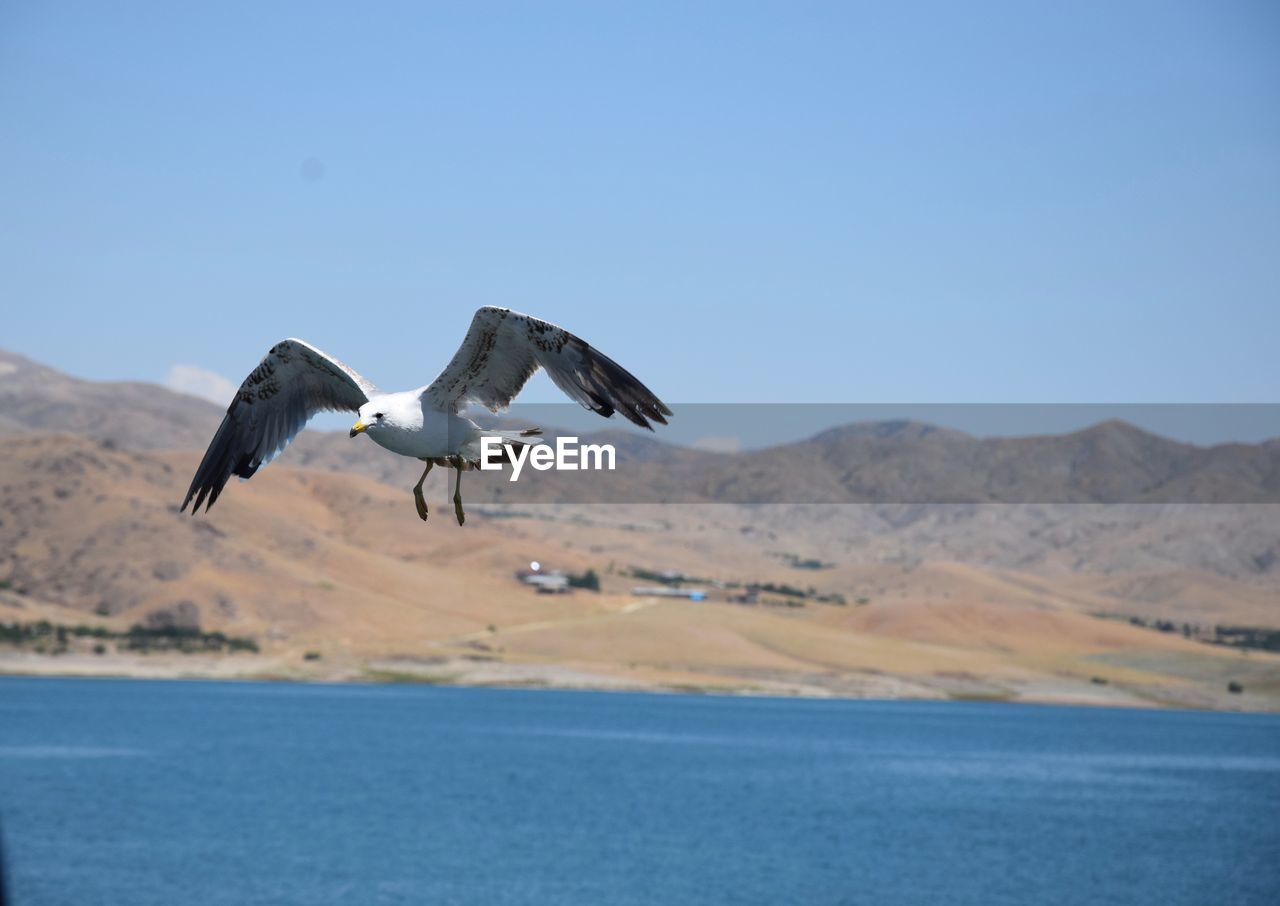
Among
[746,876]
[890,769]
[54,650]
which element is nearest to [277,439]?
[746,876]

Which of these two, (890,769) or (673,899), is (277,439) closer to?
(673,899)

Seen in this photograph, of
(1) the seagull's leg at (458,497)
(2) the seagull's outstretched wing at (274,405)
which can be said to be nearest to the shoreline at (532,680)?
(2) the seagull's outstretched wing at (274,405)

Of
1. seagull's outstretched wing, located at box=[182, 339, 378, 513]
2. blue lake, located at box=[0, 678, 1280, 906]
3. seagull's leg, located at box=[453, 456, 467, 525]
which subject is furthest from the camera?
blue lake, located at box=[0, 678, 1280, 906]

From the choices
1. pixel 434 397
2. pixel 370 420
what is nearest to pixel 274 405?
pixel 434 397

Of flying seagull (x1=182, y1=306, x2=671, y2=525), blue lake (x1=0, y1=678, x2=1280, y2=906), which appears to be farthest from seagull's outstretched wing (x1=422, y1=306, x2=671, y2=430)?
blue lake (x1=0, y1=678, x2=1280, y2=906)

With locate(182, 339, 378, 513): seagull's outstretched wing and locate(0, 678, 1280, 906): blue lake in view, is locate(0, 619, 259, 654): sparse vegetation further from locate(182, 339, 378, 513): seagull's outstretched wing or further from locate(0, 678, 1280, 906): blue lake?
locate(182, 339, 378, 513): seagull's outstretched wing

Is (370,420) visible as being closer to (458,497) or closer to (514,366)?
(458,497)

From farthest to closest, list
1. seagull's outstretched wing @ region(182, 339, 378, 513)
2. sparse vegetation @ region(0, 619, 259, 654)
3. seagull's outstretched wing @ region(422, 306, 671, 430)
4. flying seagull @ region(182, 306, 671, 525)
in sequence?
sparse vegetation @ region(0, 619, 259, 654), seagull's outstretched wing @ region(182, 339, 378, 513), seagull's outstretched wing @ region(422, 306, 671, 430), flying seagull @ region(182, 306, 671, 525)

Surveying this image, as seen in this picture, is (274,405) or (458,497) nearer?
→ (458,497)
